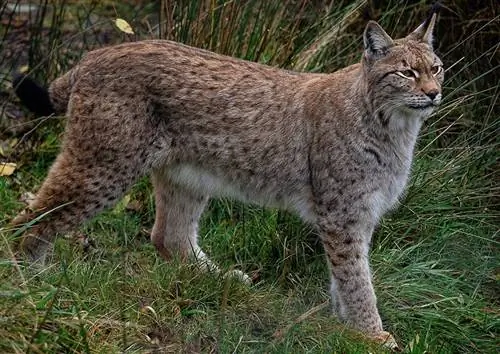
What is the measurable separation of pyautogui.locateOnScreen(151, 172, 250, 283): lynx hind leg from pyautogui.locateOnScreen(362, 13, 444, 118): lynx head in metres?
1.23

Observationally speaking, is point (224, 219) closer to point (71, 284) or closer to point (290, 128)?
point (290, 128)

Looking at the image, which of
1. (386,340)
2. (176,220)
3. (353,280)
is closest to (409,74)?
(353,280)

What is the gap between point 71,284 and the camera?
4.90 metres

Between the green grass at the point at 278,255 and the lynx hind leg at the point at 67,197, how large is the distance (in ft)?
0.61

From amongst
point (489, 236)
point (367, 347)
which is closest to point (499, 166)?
point (489, 236)

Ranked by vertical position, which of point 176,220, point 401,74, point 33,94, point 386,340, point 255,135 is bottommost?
point 176,220

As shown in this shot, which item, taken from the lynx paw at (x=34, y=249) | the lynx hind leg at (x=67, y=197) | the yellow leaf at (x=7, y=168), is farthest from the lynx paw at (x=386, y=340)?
the yellow leaf at (x=7, y=168)

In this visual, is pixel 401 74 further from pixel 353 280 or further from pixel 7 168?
pixel 7 168

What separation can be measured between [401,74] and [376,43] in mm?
217

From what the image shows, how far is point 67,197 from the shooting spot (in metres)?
5.24

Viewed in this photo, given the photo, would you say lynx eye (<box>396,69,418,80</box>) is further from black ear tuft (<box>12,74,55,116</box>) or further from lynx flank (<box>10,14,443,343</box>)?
black ear tuft (<box>12,74,55,116</box>)

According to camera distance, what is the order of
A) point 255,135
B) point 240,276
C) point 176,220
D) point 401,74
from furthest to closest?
point 176,220
point 255,135
point 240,276
point 401,74

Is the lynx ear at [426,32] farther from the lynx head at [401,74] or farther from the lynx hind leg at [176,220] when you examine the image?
the lynx hind leg at [176,220]

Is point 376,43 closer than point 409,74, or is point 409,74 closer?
point 409,74
